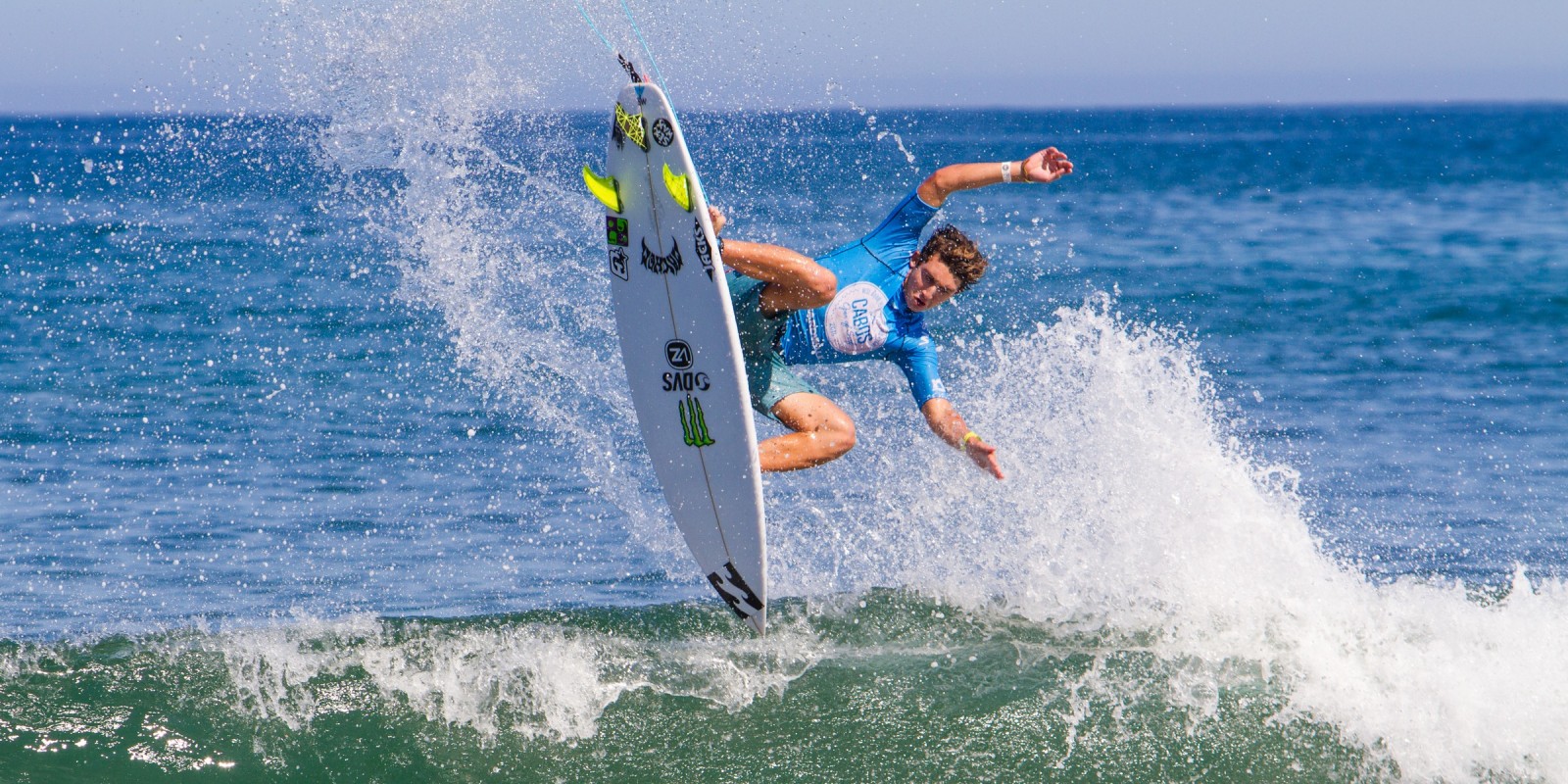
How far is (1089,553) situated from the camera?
6.69 metres

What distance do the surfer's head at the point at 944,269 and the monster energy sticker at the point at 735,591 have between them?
1.51 m

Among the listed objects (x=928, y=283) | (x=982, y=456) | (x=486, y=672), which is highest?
(x=928, y=283)

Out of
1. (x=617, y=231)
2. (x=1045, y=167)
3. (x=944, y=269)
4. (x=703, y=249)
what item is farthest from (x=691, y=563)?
(x=1045, y=167)

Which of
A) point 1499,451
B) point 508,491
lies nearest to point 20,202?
point 508,491

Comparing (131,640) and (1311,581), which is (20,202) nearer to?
(131,640)

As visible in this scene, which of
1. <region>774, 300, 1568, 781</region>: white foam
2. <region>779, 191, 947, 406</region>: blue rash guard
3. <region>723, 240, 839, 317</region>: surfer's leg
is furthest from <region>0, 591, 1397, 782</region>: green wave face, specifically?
<region>723, 240, 839, 317</region>: surfer's leg

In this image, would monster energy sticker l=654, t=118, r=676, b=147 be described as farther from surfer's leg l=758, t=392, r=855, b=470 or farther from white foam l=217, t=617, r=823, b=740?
white foam l=217, t=617, r=823, b=740

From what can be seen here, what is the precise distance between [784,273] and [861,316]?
56 centimetres

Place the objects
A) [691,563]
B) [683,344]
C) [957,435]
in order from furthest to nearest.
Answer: [691,563], [957,435], [683,344]

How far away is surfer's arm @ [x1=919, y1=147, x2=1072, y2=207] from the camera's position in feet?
18.2

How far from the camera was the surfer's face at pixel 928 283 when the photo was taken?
581 cm

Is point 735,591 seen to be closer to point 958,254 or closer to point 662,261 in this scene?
point 662,261

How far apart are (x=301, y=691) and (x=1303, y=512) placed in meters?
6.77

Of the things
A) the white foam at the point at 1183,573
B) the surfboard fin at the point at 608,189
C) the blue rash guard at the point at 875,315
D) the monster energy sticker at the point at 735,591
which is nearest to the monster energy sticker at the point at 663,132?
the surfboard fin at the point at 608,189
